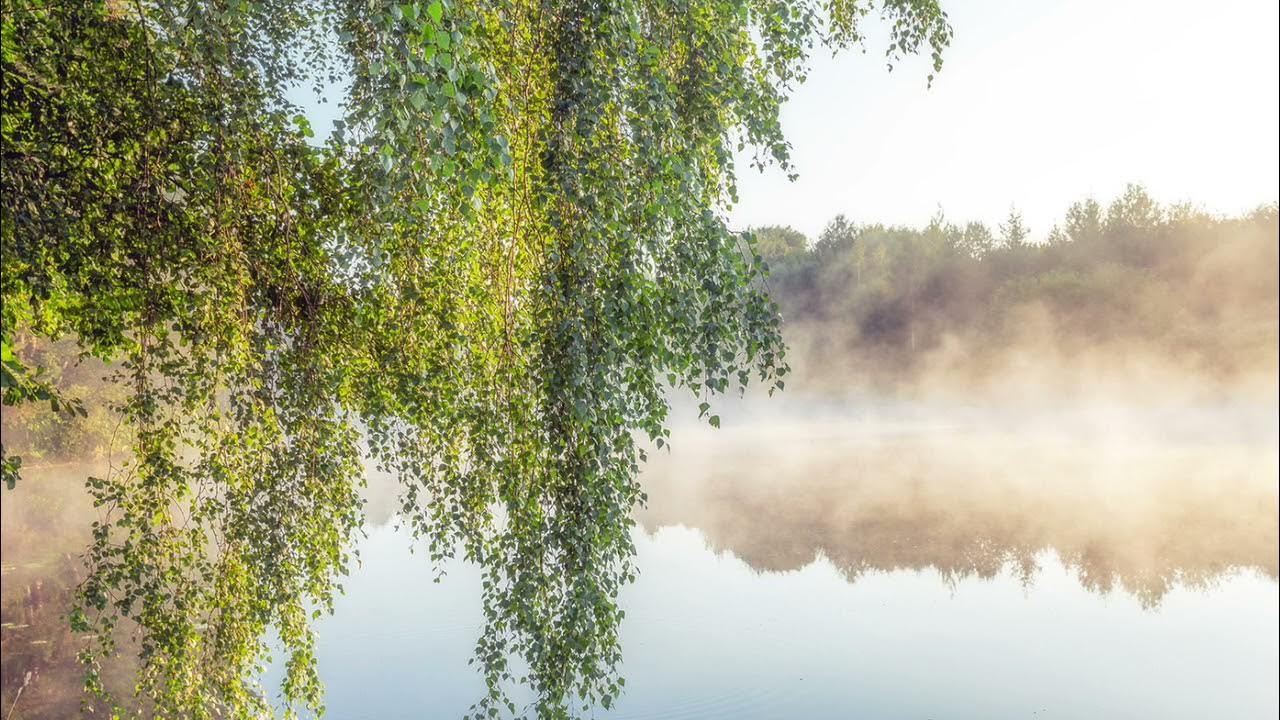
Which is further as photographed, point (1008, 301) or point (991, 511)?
point (1008, 301)

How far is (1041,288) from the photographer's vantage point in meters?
25.4

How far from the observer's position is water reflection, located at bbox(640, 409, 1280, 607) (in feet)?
36.0

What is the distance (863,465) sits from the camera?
18953 mm

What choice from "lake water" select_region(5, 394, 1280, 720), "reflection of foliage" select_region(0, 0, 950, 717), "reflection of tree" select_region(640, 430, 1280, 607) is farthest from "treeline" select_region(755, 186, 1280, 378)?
"reflection of foliage" select_region(0, 0, 950, 717)

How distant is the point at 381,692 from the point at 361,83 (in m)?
4.95

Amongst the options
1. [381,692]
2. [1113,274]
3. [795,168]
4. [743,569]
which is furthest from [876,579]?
[1113,274]

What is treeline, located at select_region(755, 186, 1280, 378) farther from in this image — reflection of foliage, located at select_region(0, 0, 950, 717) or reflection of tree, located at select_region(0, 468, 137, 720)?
reflection of foliage, located at select_region(0, 0, 950, 717)

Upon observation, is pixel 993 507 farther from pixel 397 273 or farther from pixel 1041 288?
pixel 1041 288

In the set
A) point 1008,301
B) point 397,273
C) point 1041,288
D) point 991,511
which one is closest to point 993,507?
point 991,511

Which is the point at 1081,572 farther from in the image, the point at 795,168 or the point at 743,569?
the point at 795,168

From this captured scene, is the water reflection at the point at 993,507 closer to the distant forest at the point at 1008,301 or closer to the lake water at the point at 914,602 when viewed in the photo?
the lake water at the point at 914,602

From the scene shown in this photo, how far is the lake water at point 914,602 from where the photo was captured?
22.8 feet

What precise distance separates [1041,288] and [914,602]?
60.3 ft

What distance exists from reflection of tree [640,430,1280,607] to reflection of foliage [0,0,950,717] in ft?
26.2
